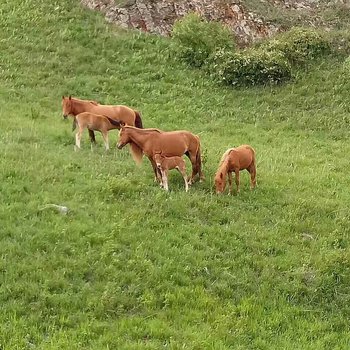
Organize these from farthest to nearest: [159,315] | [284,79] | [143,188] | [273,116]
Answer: [284,79] → [273,116] → [143,188] → [159,315]

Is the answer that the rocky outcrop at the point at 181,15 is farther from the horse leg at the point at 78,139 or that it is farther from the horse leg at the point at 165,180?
the horse leg at the point at 165,180

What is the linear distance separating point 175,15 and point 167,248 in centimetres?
2127

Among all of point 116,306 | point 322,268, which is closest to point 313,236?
point 322,268

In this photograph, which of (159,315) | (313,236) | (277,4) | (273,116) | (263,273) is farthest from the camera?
(277,4)

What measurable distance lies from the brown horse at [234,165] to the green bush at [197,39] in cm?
1353

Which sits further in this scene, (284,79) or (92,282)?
(284,79)

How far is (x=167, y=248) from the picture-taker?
12102 mm

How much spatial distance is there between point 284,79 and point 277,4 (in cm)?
768

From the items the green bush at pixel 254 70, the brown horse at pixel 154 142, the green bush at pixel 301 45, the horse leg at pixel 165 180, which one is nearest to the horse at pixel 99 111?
the brown horse at pixel 154 142

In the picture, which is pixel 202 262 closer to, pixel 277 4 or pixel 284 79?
pixel 284 79

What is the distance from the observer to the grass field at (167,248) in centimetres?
1010

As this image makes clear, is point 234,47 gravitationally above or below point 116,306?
above

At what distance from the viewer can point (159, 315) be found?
34.0ft

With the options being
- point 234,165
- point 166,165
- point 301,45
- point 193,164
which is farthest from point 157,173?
point 301,45
